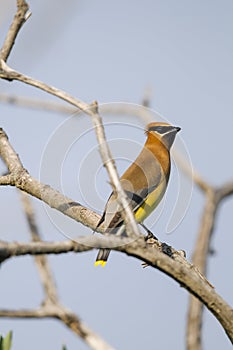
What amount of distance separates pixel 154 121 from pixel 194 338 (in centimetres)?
202

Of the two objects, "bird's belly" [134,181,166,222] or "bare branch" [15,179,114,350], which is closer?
"bare branch" [15,179,114,350]

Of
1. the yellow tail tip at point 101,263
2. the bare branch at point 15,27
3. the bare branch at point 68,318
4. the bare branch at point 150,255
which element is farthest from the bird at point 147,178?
the bare branch at point 150,255

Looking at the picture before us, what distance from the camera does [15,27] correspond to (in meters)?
4.21

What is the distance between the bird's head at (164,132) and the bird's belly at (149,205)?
2.04 feet

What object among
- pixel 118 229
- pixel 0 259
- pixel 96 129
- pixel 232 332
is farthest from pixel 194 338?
pixel 0 259

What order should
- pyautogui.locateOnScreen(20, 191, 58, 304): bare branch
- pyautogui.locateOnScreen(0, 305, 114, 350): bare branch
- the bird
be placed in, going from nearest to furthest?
pyautogui.locateOnScreen(0, 305, 114, 350): bare branch < pyautogui.locateOnScreen(20, 191, 58, 304): bare branch < the bird

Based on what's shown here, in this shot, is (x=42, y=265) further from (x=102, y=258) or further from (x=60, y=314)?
(x=60, y=314)

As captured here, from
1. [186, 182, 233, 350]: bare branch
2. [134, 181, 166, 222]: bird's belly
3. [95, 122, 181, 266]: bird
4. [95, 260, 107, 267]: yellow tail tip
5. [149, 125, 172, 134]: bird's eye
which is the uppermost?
[149, 125, 172, 134]: bird's eye

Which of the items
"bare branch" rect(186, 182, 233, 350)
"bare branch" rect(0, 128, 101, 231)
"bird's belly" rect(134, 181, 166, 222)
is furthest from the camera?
"bird's belly" rect(134, 181, 166, 222)

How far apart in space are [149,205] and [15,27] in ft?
4.21

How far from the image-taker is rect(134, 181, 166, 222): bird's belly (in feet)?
14.8

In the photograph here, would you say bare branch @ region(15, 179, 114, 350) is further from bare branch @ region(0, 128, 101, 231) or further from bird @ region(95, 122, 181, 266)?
bird @ region(95, 122, 181, 266)

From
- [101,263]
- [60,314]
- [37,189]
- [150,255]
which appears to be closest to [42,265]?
[37,189]

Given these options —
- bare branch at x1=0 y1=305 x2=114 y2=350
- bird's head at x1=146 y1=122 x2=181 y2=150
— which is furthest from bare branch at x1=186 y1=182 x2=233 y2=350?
bare branch at x1=0 y1=305 x2=114 y2=350
